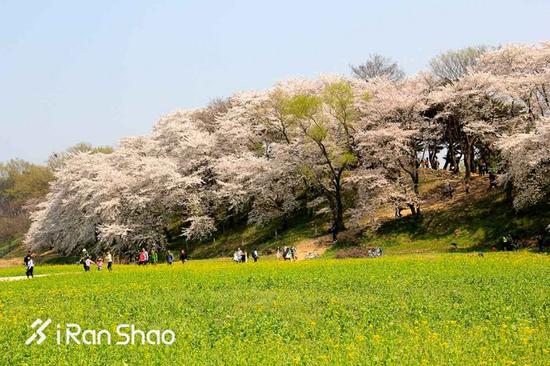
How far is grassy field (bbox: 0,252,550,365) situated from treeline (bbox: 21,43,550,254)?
2381cm

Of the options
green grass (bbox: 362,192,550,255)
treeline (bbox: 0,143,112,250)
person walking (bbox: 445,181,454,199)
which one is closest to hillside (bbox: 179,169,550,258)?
green grass (bbox: 362,192,550,255)

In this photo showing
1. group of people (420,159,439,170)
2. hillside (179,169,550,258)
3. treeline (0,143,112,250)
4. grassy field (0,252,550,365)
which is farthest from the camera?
treeline (0,143,112,250)

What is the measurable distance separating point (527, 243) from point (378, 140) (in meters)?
17.7

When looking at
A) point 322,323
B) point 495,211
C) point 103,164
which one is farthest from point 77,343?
point 103,164

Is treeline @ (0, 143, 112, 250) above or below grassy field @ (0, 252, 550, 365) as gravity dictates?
above

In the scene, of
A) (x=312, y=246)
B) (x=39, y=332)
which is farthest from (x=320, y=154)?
(x=39, y=332)

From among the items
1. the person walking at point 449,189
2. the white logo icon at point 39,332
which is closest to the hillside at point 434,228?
the person walking at point 449,189

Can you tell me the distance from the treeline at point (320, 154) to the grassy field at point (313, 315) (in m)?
23.8

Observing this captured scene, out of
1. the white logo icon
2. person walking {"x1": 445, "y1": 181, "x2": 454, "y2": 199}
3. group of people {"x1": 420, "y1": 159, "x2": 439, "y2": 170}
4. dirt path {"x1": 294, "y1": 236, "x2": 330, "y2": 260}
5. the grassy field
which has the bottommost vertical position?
the grassy field

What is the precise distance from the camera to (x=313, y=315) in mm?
18234

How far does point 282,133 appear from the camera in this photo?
70.4 meters

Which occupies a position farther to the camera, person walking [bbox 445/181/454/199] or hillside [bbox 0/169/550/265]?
person walking [bbox 445/181/454/199]

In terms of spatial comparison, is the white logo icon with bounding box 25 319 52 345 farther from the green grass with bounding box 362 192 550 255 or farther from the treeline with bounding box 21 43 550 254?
the treeline with bounding box 21 43 550 254

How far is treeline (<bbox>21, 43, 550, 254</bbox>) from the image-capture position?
54.5 metres
